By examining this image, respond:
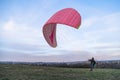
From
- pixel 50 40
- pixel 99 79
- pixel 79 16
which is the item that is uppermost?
pixel 79 16

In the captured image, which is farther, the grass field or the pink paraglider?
the grass field

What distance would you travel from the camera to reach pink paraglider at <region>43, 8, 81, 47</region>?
22562 mm

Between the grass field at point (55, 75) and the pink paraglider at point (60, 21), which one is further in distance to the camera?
the grass field at point (55, 75)

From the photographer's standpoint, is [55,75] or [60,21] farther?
[55,75]

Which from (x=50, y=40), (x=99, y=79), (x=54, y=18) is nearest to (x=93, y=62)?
(x=99, y=79)

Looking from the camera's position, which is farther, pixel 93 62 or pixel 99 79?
pixel 93 62

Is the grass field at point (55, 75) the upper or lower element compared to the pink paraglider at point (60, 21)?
lower

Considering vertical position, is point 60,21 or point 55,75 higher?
point 60,21

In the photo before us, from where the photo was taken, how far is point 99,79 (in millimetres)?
33531

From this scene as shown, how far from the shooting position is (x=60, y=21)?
74.0ft

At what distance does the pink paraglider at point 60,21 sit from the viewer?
2256cm

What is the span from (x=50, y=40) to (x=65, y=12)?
3.22m

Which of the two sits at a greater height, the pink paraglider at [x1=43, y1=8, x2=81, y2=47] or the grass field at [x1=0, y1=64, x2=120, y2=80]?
the pink paraglider at [x1=43, y1=8, x2=81, y2=47]

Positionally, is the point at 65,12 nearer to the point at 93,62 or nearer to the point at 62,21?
the point at 62,21
